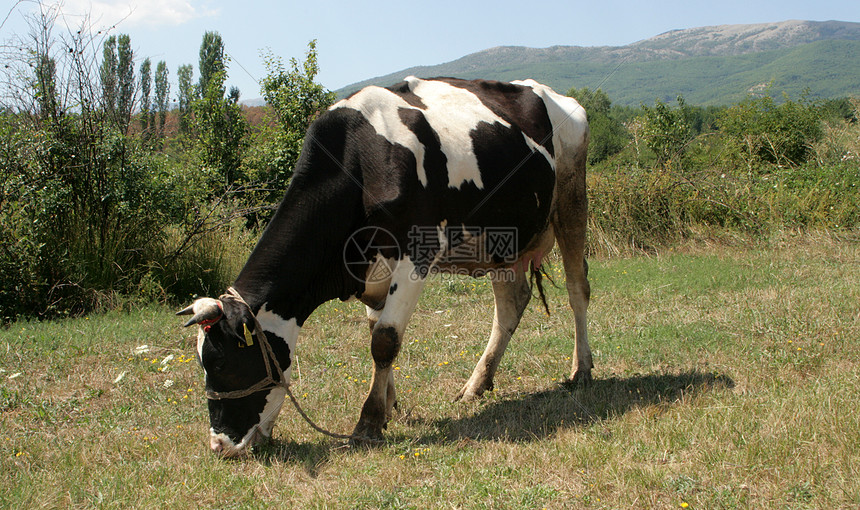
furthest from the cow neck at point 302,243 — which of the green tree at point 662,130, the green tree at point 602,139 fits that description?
the green tree at point 602,139

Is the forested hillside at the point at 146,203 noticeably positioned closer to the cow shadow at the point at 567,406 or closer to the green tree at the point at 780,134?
the green tree at the point at 780,134

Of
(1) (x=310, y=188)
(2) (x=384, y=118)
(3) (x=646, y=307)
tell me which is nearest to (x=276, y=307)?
(1) (x=310, y=188)

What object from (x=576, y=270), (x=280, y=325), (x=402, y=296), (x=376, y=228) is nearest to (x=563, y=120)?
(x=576, y=270)

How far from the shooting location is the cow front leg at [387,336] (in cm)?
422

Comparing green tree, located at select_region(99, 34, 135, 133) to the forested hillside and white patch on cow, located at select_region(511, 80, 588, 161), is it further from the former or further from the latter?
white patch on cow, located at select_region(511, 80, 588, 161)

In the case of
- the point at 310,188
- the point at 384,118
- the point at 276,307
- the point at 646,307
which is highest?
the point at 384,118

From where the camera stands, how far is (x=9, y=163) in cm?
821

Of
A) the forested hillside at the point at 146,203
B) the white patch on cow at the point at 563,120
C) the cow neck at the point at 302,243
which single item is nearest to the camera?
the cow neck at the point at 302,243

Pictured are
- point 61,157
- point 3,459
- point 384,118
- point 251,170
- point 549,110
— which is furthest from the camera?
point 251,170

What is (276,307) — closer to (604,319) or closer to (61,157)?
(604,319)

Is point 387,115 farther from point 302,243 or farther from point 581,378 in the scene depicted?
point 581,378

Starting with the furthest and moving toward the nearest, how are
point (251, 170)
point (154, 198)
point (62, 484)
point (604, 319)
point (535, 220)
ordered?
point (251, 170) → point (154, 198) → point (604, 319) → point (535, 220) → point (62, 484)

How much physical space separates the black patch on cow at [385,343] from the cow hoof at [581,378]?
186 centimetres

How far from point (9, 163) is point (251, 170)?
818 cm
